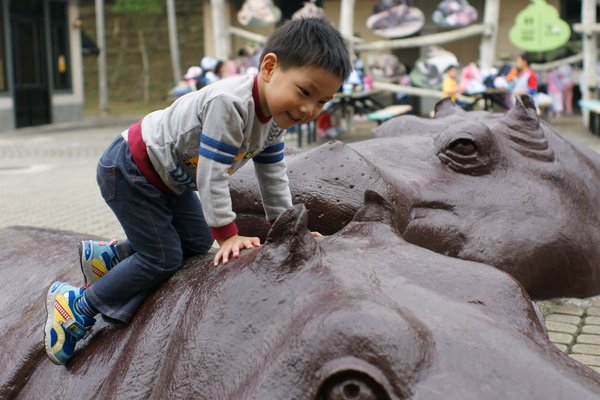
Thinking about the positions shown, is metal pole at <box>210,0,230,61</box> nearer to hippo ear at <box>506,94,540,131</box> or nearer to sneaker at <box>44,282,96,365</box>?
hippo ear at <box>506,94,540,131</box>

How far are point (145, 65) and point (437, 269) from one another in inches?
1238

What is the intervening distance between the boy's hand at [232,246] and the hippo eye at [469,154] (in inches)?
49.0

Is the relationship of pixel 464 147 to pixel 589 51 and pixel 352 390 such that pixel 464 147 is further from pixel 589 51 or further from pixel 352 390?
pixel 589 51

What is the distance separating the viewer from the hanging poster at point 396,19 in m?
16.1

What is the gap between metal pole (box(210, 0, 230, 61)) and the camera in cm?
1836

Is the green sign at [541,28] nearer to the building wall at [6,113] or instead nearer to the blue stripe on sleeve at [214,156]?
the building wall at [6,113]

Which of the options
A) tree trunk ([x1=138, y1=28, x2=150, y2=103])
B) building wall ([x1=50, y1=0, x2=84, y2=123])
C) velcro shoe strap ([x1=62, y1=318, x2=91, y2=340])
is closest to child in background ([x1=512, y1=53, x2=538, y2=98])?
building wall ([x1=50, y1=0, x2=84, y2=123])

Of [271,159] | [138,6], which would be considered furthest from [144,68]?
[271,159]

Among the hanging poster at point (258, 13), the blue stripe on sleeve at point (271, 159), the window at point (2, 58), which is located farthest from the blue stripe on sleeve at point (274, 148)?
the window at point (2, 58)

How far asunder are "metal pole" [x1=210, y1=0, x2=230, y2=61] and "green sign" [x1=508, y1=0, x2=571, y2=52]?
6.04m

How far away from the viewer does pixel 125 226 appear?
2.40 meters

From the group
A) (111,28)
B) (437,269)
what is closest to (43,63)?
(111,28)

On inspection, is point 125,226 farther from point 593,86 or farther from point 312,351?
point 593,86

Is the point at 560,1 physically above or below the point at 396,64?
above
